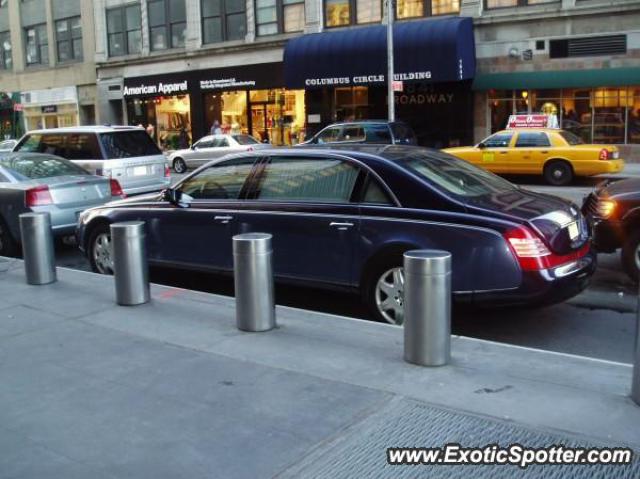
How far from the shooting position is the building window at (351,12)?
88.6 ft

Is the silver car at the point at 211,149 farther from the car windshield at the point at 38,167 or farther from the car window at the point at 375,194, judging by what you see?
the car window at the point at 375,194

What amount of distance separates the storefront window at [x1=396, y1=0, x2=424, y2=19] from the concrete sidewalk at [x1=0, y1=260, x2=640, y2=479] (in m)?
22.0

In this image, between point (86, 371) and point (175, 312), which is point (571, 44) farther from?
point (86, 371)

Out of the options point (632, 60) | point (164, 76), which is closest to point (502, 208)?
point (632, 60)

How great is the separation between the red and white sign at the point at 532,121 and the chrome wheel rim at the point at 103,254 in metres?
15.8

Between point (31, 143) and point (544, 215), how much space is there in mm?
10648

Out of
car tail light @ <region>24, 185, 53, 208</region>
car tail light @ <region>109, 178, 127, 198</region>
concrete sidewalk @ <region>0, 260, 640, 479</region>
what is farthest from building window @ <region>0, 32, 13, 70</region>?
concrete sidewalk @ <region>0, 260, 640, 479</region>

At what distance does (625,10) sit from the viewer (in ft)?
72.6

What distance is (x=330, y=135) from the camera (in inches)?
805

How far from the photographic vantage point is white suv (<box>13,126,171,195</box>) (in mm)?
12641

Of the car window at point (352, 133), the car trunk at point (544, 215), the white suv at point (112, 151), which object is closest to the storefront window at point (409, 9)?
the car window at point (352, 133)

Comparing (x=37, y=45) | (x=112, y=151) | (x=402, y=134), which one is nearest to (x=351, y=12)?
(x=402, y=134)

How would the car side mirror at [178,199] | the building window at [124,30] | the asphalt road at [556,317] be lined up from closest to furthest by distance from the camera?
the asphalt road at [556,317] < the car side mirror at [178,199] < the building window at [124,30]

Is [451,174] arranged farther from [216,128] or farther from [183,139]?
[183,139]
